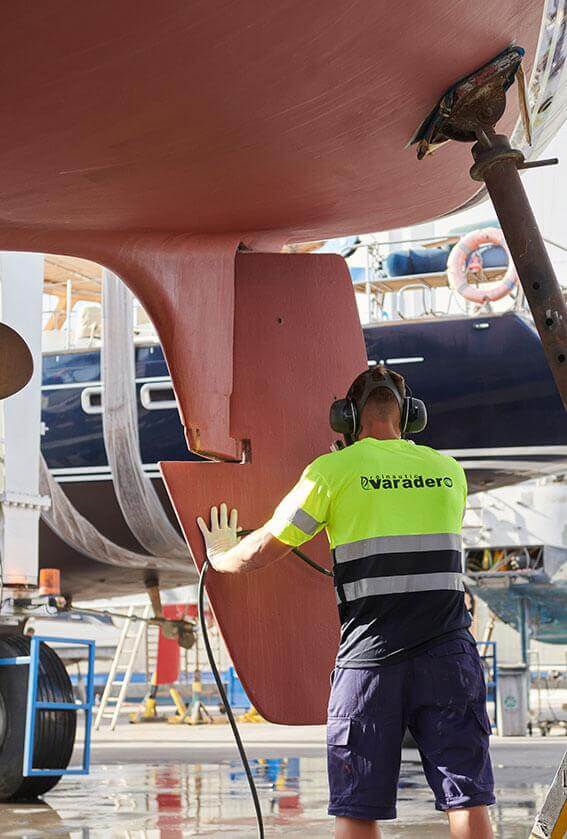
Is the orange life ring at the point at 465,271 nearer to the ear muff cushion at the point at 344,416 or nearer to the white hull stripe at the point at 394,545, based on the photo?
the ear muff cushion at the point at 344,416

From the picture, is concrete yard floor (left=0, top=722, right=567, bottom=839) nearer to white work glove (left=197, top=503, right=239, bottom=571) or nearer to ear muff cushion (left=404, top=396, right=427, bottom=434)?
white work glove (left=197, top=503, right=239, bottom=571)

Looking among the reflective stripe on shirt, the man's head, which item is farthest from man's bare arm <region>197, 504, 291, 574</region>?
the man's head

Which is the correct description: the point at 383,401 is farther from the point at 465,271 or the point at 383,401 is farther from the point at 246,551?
the point at 465,271

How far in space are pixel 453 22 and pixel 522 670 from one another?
35.0 ft

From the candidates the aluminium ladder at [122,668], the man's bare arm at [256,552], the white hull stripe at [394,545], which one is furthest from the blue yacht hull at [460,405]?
the white hull stripe at [394,545]

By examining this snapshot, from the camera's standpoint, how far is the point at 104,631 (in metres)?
27.1

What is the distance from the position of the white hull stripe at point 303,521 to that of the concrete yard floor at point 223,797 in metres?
2.49

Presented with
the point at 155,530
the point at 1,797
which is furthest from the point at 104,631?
the point at 1,797

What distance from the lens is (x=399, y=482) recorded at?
257 cm

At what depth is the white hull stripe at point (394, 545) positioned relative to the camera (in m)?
2.53

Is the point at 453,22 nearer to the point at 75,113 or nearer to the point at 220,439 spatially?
the point at 75,113

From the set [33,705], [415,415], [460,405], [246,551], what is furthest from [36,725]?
[460,405]

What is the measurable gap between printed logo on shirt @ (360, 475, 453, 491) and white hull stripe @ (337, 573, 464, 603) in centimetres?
21

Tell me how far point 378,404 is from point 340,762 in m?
0.87
